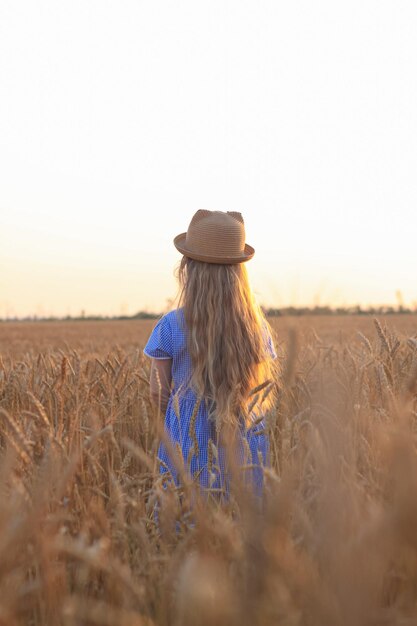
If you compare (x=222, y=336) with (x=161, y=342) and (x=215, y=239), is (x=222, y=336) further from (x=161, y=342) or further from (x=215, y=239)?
(x=215, y=239)

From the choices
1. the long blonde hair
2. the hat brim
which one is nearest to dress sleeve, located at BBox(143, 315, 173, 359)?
the long blonde hair

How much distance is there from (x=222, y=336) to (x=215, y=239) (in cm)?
41

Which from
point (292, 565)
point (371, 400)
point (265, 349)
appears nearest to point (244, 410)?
point (265, 349)

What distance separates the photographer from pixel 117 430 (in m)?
3.23

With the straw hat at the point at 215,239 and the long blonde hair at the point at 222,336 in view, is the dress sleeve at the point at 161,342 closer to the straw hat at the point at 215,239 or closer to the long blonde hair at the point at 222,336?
the long blonde hair at the point at 222,336

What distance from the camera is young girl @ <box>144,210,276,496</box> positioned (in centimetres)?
267

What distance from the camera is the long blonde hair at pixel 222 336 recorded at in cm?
267

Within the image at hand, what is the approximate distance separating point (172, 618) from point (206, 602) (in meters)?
0.58

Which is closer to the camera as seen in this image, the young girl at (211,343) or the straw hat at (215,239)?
the young girl at (211,343)

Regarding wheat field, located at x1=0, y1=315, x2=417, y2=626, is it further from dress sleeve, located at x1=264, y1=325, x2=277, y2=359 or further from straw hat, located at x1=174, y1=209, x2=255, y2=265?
straw hat, located at x1=174, y1=209, x2=255, y2=265

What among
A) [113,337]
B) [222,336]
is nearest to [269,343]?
[222,336]

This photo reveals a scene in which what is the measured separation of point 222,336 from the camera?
2715mm

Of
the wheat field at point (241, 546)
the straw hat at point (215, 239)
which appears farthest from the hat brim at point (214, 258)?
the wheat field at point (241, 546)

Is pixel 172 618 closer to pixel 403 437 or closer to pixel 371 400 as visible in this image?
pixel 403 437
